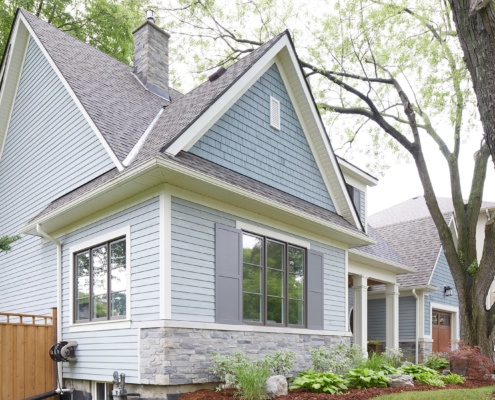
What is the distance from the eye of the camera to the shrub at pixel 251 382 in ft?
24.0

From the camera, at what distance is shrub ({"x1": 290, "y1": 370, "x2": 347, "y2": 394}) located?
827 centimetres

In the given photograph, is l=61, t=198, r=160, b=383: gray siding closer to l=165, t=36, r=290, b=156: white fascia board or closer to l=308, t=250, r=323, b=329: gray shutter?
l=165, t=36, r=290, b=156: white fascia board

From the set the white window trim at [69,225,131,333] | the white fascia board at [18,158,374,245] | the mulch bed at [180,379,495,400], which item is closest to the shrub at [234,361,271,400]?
the mulch bed at [180,379,495,400]

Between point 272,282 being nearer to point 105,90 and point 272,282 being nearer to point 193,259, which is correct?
point 193,259

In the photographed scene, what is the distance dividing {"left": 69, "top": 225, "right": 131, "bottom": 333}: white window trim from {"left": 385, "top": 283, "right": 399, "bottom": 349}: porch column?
987cm

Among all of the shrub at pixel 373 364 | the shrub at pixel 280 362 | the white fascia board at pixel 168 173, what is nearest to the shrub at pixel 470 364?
the shrub at pixel 373 364

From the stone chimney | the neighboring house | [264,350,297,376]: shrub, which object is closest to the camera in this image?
[264,350,297,376]: shrub

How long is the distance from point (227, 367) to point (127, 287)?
77.0 inches

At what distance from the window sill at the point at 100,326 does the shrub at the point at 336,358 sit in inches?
145

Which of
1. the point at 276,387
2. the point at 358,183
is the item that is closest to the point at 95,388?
the point at 276,387

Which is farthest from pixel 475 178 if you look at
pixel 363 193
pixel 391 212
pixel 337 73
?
pixel 391 212

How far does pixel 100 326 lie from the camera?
8609 mm

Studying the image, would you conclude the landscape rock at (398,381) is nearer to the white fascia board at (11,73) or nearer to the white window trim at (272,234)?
the white window trim at (272,234)

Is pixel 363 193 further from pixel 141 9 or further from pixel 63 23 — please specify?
pixel 63 23
